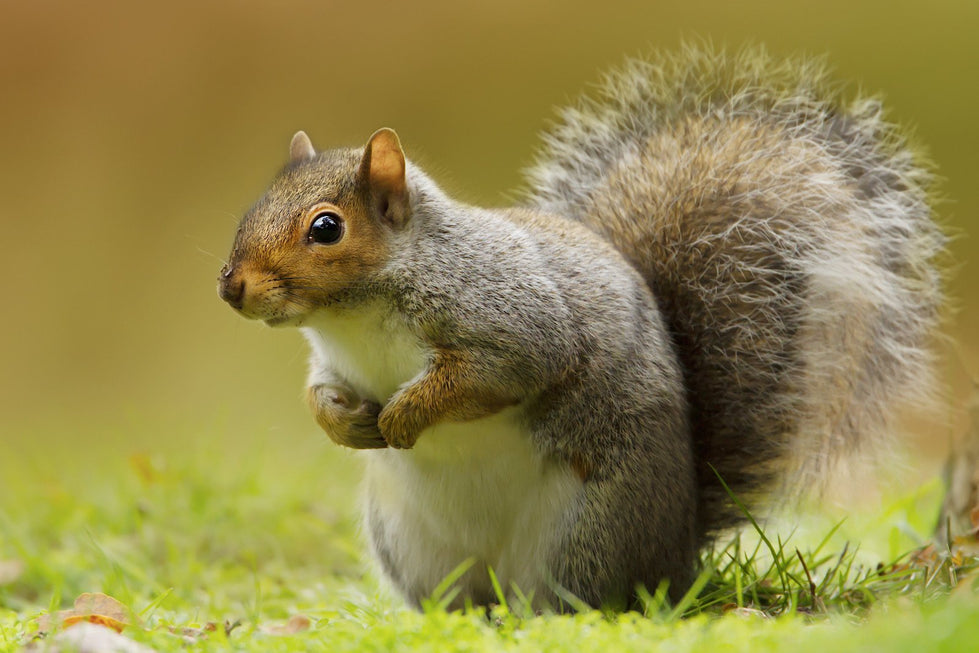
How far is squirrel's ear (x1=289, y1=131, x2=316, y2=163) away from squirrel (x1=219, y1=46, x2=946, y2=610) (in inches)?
2.5

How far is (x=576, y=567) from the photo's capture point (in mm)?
2281

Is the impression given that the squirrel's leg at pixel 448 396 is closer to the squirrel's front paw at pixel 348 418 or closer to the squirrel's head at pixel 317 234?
the squirrel's front paw at pixel 348 418

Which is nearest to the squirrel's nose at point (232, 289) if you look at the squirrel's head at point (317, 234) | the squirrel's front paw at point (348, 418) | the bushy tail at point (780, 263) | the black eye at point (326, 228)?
the squirrel's head at point (317, 234)

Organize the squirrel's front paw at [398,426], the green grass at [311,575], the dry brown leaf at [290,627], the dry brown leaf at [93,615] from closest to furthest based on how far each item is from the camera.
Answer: the green grass at [311,575] → the dry brown leaf at [93,615] → the squirrel's front paw at [398,426] → the dry brown leaf at [290,627]

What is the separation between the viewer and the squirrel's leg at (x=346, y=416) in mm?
2334

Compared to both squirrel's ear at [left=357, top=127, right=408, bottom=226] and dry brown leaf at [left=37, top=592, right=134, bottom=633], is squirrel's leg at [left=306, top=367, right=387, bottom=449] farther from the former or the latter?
dry brown leaf at [left=37, top=592, right=134, bottom=633]

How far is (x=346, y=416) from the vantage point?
91.8 inches

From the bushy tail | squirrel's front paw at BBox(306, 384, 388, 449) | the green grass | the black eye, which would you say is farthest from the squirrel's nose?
the bushy tail

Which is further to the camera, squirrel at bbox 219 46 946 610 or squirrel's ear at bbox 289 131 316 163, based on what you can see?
squirrel's ear at bbox 289 131 316 163

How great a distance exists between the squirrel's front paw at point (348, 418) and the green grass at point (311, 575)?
359 mm

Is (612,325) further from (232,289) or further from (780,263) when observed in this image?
(232,289)

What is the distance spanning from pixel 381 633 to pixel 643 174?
138cm

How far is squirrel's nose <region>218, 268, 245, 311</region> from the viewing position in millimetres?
2129

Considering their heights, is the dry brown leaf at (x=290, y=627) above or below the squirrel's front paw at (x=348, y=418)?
below
